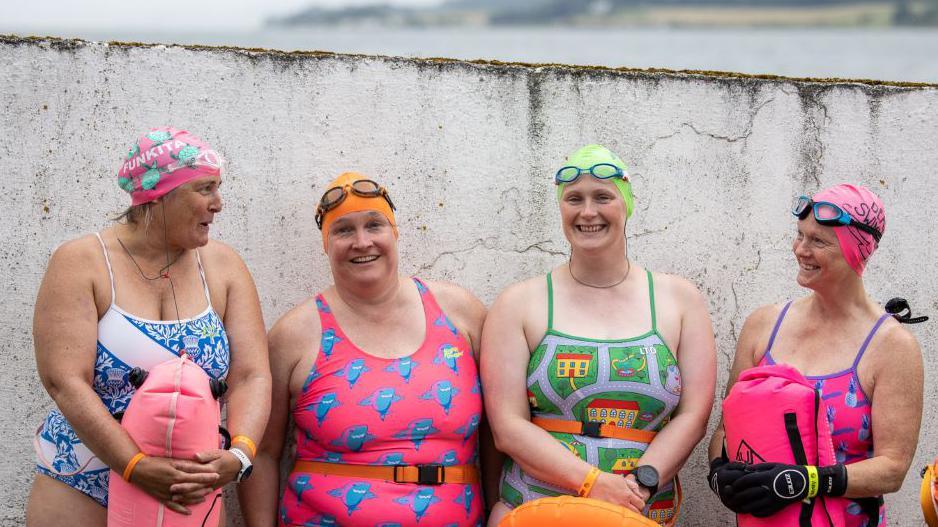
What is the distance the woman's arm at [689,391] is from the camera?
391cm

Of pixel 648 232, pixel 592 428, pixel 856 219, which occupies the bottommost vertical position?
pixel 592 428

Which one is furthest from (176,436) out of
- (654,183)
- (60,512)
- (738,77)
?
(738,77)

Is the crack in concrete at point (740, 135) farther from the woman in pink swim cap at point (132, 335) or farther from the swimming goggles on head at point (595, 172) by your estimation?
the woman in pink swim cap at point (132, 335)

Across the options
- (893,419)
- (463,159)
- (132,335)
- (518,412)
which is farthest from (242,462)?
(893,419)

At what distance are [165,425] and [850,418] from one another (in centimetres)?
249

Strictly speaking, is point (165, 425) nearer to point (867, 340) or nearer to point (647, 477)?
point (647, 477)

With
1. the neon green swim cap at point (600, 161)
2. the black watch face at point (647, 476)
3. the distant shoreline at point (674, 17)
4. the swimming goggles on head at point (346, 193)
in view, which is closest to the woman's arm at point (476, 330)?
the swimming goggles on head at point (346, 193)

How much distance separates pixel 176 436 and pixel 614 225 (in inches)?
73.2

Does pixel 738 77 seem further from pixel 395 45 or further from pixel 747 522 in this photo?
pixel 395 45

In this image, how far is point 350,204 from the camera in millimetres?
4055

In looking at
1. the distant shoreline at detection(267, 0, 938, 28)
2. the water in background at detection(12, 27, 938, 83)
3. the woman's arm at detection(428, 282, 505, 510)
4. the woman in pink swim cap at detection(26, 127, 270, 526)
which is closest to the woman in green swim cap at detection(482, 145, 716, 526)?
the woman's arm at detection(428, 282, 505, 510)

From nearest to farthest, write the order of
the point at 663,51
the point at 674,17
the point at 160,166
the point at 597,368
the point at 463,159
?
1. the point at 160,166
2. the point at 597,368
3. the point at 463,159
4. the point at 663,51
5. the point at 674,17

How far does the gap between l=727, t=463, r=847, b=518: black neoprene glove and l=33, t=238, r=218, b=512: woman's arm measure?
6.32 ft

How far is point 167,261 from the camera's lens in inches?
147
